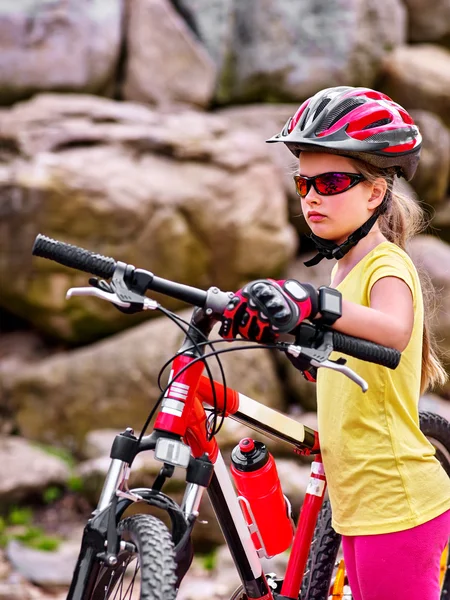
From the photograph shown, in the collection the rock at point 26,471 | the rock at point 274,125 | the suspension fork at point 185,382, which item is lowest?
the rock at point 26,471

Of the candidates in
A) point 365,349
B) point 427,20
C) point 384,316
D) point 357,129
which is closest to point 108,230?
point 357,129

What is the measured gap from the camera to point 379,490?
221 cm

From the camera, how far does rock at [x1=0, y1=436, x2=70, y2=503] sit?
5527 mm

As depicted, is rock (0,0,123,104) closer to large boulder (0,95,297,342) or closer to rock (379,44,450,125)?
large boulder (0,95,297,342)

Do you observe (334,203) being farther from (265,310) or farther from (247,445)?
(247,445)

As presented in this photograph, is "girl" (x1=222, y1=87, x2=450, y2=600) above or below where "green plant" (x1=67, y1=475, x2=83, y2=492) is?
above

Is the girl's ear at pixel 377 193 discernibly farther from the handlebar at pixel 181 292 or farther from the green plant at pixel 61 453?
the green plant at pixel 61 453

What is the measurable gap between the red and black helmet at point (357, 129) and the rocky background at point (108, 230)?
2888mm

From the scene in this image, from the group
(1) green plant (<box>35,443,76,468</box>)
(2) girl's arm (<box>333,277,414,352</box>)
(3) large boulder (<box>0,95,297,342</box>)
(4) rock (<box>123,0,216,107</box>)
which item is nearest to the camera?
(2) girl's arm (<box>333,277,414,352</box>)

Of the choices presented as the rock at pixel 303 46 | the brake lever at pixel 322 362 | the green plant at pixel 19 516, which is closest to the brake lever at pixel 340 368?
the brake lever at pixel 322 362

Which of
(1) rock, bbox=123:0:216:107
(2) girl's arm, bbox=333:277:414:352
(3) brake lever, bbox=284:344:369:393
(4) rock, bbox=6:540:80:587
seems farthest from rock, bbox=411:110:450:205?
(3) brake lever, bbox=284:344:369:393

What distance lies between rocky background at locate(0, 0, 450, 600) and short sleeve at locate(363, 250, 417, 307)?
2.96 meters

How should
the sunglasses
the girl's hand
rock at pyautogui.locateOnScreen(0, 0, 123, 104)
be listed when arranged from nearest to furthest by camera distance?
the girl's hand → the sunglasses → rock at pyautogui.locateOnScreen(0, 0, 123, 104)

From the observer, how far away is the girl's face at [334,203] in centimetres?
219
